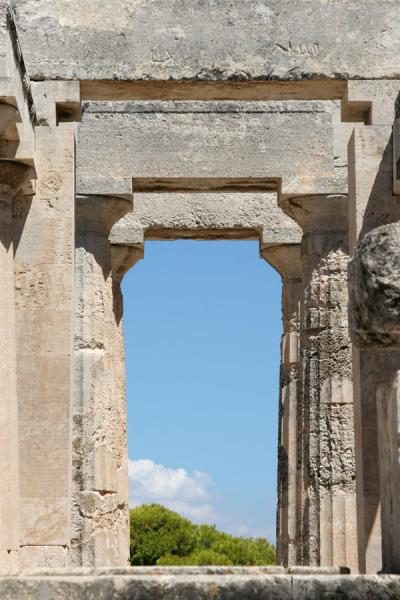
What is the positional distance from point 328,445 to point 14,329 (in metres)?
5.93

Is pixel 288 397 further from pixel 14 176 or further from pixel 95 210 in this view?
pixel 14 176

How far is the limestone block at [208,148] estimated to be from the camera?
18156 millimetres

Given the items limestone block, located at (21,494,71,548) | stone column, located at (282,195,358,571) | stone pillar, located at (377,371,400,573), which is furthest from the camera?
stone column, located at (282,195,358,571)

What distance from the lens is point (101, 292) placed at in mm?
18297

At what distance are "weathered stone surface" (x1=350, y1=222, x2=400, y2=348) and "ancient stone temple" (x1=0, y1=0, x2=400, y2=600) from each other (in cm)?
1

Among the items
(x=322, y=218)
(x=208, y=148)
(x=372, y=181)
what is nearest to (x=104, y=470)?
(x=322, y=218)

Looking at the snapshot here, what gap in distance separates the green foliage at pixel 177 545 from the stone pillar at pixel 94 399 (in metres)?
21.5

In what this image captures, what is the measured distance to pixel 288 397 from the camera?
68.8 ft

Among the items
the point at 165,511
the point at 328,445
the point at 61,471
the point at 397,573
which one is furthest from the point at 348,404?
the point at 165,511

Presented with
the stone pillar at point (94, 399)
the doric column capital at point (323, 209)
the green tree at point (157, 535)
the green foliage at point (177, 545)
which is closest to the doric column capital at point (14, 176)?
the stone pillar at point (94, 399)

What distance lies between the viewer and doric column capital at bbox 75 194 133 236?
59.8ft

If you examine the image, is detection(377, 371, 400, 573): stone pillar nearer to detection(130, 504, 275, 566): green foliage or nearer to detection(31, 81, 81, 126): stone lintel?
detection(31, 81, 81, 126): stone lintel

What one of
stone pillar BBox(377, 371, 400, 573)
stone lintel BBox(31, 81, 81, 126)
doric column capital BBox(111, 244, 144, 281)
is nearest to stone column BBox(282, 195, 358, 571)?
doric column capital BBox(111, 244, 144, 281)

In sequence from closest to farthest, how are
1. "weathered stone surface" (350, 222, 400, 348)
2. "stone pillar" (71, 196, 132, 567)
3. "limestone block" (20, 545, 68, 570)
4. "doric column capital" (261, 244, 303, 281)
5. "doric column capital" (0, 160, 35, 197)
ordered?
1. "weathered stone surface" (350, 222, 400, 348)
2. "limestone block" (20, 545, 68, 570)
3. "doric column capital" (0, 160, 35, 197)
4. "stone pillar" (71, 196, 132, 567)
5. "doric column capital" (261, 244, 303, 281)
